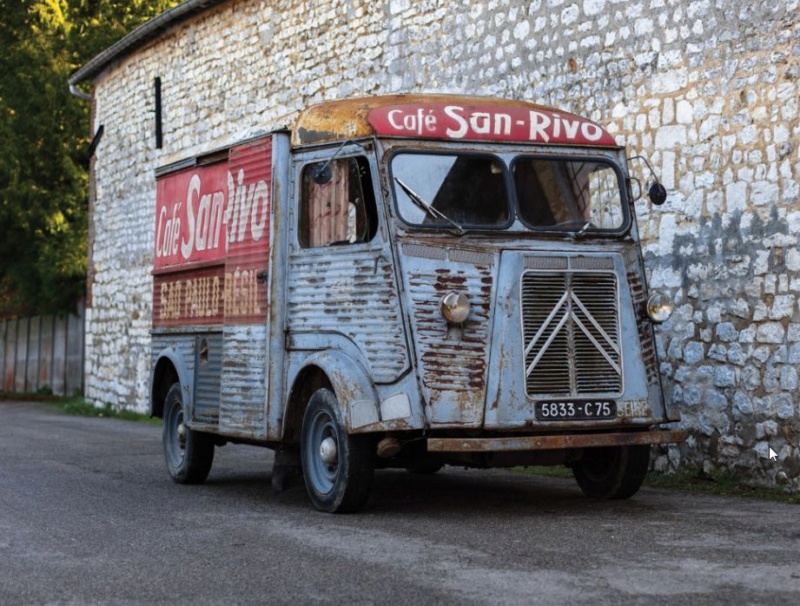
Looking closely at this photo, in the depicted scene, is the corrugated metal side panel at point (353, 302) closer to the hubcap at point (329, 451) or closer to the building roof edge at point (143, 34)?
the hubcap at point (329, 451)

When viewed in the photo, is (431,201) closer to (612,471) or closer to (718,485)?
(612,471)

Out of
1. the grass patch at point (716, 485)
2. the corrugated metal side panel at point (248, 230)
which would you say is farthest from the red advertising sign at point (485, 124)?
the grass patch at point (716, 485)

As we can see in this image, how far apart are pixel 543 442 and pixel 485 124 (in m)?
2.26

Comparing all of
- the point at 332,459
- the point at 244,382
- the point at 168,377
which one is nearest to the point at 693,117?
the point at 244,382

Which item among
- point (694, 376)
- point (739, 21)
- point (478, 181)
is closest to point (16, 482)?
point (478, 181)

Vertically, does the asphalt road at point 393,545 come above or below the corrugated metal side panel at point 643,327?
below

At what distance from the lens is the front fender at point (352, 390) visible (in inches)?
368

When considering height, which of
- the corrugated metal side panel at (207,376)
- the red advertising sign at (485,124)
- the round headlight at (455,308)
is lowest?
the corrugated metal side panel at (207,376)

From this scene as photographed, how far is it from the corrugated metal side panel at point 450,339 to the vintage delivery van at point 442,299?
1 cm

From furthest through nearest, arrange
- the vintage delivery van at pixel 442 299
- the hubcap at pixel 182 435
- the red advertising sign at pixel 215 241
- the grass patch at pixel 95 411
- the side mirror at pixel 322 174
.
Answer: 1. the grass patch at pixel 95 411
2. the hubcap at pixel 182 435
3. the red advertising sign at pixel 215 241
4. the side mirror at pixel 322 174
5. the vintage delivery van at pixel 442 299

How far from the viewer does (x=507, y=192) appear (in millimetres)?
9953

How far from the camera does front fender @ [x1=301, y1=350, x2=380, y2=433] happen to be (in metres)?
9.35

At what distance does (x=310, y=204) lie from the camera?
33.8 feet

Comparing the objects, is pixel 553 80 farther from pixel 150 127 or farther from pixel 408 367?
pixel 150 127
